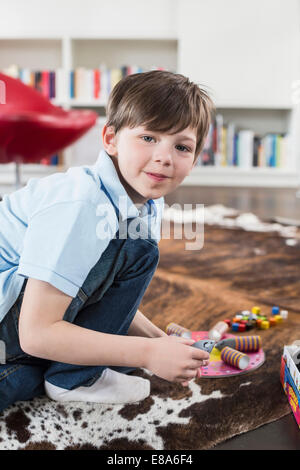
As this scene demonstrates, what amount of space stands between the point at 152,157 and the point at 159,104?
0.26 feet

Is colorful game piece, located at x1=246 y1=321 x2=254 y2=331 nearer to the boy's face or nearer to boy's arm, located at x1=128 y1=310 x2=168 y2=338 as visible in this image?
boy's arm, located at x1=128 y1=310 x2=168 y2=338

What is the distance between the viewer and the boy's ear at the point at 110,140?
0.79m

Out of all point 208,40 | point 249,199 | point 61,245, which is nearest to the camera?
point 61,245

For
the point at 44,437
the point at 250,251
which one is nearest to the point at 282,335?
the point at 44,437

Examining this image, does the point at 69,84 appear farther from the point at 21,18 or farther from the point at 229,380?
the point at 229,380

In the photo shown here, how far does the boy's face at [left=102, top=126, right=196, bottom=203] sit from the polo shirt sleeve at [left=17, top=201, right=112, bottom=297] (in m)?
0.11

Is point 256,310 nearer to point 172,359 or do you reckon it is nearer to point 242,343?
point 242,343

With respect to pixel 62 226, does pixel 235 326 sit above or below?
below

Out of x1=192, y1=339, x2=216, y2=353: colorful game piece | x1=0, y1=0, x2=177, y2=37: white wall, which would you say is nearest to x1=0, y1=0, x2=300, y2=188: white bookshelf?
x1=0, y1=0, x2=177, y2=37: white wall

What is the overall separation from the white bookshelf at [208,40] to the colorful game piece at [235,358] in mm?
2945

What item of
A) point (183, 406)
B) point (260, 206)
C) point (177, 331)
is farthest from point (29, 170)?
point (183, 406)

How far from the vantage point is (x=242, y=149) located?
150 inches

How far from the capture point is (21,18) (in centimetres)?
377

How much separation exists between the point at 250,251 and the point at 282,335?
0.74 m
